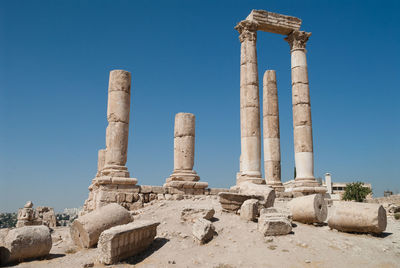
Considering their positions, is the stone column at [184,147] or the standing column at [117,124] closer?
the standing column at [117,124]

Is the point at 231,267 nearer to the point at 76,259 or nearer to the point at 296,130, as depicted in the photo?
the point at 76,259

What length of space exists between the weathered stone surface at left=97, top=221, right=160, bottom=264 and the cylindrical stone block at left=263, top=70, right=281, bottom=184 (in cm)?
1138

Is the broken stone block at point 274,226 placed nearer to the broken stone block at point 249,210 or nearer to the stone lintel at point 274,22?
the broken stone block at point 249,210

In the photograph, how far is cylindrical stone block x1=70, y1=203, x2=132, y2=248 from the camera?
964cm

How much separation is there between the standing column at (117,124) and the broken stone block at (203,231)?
5.43m

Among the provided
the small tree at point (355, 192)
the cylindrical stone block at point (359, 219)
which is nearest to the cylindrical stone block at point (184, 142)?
the cylindrical stone block at point (359, 219)

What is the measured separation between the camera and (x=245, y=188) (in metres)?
12.8

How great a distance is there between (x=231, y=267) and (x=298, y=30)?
51.6ft

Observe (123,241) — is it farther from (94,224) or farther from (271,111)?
(271,111)

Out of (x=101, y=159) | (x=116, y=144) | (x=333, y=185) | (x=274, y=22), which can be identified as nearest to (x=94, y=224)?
(x=116, y=144)

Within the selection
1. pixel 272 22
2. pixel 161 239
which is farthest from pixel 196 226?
pixel 272 22

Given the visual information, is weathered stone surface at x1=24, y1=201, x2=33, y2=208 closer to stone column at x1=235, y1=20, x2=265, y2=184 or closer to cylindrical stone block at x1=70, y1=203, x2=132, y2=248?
cylindrical stone block at x1=70, y1=203, x2=132, y2=248

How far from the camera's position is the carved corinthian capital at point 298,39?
19672 millimetres

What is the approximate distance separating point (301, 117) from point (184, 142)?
22.9 ft
